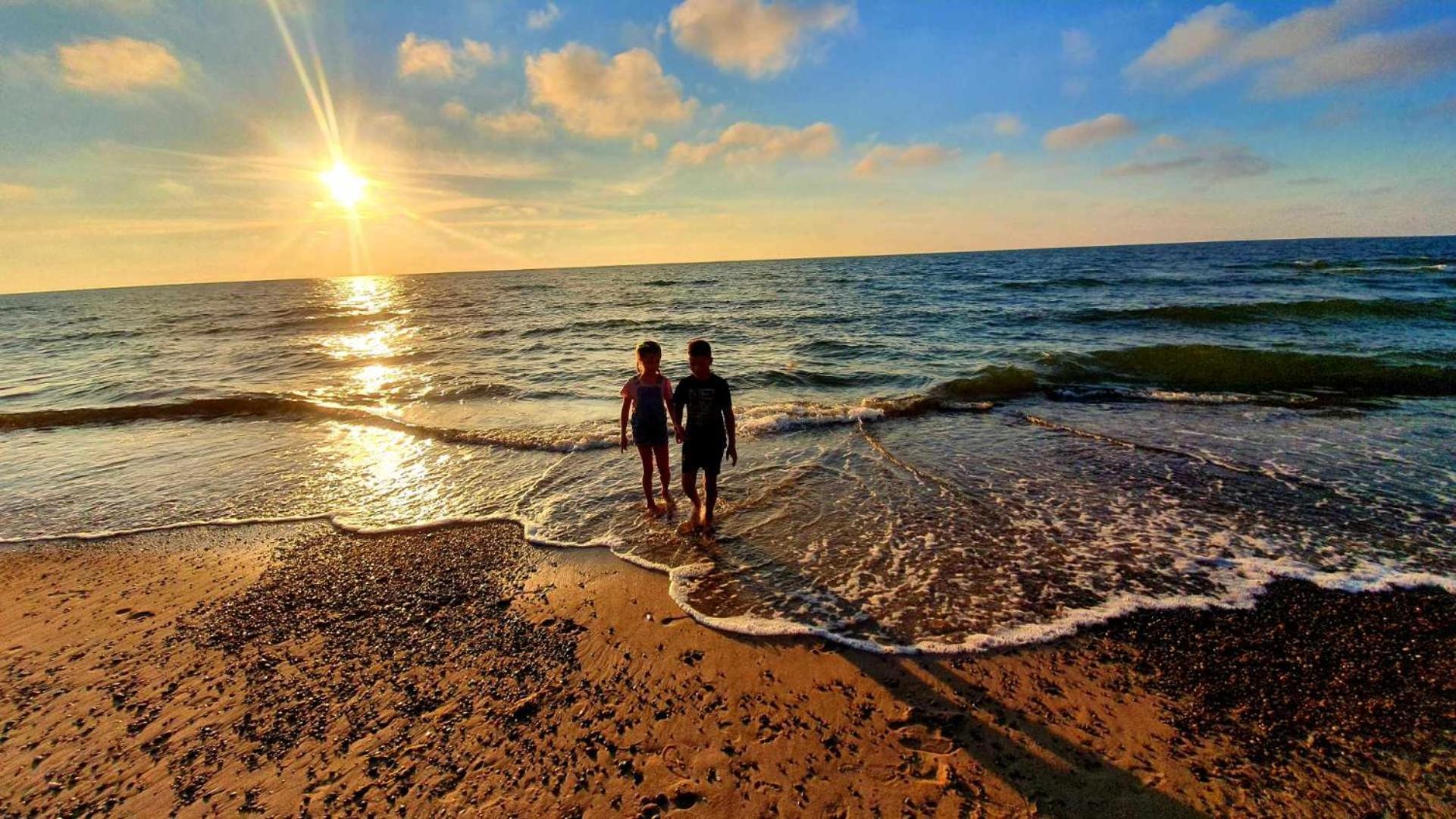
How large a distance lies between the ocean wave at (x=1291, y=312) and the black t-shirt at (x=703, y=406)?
75.8 feet

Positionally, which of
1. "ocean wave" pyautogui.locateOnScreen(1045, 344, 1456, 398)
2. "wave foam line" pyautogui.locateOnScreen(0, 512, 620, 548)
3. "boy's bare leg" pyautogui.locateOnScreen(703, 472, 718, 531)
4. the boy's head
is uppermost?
the boy's head

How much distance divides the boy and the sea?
1.38 feet

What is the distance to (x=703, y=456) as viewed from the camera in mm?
6238

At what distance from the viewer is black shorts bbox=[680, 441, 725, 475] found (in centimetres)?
620

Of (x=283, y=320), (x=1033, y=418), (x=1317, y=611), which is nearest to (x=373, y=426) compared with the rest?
(x=1033, y=418)

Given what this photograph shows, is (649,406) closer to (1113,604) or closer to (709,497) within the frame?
(709,497)

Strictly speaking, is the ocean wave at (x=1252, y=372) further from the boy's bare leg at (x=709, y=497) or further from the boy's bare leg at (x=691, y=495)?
the boy's bare leg at (x=691, y=495)

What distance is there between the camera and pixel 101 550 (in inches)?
247

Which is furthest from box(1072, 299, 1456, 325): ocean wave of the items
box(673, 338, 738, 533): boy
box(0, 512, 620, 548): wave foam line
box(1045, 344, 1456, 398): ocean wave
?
box(0, 512, 620, 548): wave foam line

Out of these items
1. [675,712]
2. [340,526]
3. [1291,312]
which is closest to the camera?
[675,712]

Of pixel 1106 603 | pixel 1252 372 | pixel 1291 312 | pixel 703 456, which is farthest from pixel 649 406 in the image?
pixel 1291 312

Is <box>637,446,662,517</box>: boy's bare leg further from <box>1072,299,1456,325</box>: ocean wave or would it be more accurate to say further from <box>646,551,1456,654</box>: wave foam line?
<box>1072,299,1456,325</box>: ocean wave

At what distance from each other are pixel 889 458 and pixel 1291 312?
82.1 feet

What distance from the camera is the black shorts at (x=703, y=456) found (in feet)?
20.4
